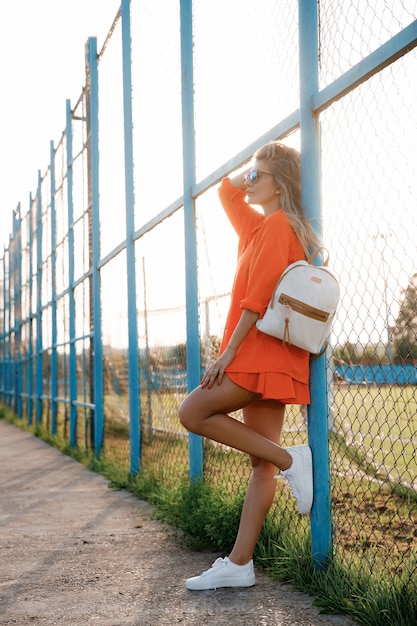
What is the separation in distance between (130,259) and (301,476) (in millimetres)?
3321

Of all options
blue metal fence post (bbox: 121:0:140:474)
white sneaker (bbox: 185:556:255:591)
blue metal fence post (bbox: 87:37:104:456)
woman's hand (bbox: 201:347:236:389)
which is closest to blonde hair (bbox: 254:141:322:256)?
woman's hand (bbox: 201:347:236:389)

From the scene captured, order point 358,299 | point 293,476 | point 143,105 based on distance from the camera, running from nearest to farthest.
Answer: point 358,299, point 293,476, point 143,105

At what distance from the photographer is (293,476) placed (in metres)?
3.09

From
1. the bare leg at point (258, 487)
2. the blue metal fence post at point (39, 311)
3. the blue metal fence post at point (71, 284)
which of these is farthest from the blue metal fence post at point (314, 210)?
the blue metal fence post at point (39, 311)

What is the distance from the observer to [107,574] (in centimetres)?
348

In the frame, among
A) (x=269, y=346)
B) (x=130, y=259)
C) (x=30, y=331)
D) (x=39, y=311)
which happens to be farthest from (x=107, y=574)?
(x=30, y=331)

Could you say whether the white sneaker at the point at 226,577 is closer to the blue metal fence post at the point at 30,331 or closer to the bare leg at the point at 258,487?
the bare leg at the point at 258,487

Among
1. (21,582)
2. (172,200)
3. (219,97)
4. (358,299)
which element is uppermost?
(219,97)

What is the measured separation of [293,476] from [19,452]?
6583 millimetres

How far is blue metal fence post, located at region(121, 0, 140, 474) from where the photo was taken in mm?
6043

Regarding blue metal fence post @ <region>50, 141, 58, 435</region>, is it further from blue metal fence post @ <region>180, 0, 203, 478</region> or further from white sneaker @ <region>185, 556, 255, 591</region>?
white sneaker @ <region>185, 556, 255, 591</region>

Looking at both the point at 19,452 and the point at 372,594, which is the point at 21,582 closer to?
the point at 372,594

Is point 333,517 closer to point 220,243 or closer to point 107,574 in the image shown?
point 107,574

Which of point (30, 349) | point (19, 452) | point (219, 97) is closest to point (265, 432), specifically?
point (219, 97)
